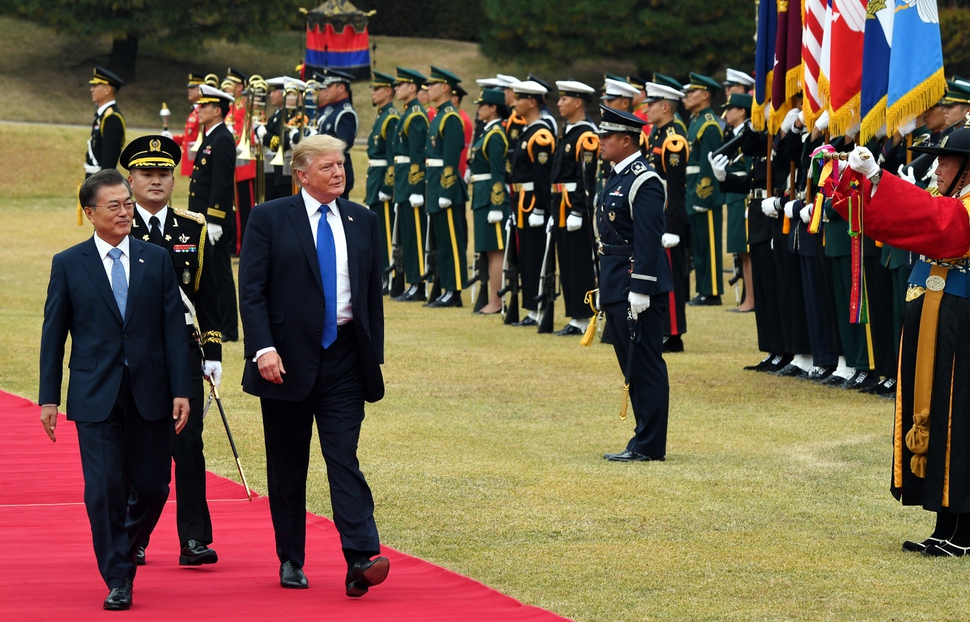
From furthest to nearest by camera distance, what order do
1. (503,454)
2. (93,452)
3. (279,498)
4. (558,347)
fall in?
(558,347) < (503,454) < (279,498) < (93,452)

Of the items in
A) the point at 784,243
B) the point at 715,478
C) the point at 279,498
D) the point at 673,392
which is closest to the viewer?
the point at 279,498

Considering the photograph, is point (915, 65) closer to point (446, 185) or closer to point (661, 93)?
point (661, 93)

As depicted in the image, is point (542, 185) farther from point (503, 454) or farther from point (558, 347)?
point (503, 454)

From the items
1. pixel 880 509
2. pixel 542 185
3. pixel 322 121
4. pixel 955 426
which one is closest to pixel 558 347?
pixel 542 185

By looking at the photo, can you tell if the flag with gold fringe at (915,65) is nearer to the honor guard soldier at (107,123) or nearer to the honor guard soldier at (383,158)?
the honor guard soldier at (383,158)

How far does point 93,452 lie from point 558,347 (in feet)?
26.8

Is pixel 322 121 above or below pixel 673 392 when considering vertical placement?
above

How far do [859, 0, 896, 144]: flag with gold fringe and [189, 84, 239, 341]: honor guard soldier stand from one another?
17.0ft

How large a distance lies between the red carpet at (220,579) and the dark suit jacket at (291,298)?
743 mm

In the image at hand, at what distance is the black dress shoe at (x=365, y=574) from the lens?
5.57m

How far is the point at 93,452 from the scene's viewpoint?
5.54 m

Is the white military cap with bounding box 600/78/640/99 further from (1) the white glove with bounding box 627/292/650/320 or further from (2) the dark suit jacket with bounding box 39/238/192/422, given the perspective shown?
(2) the dark suit jacket with bounding box 39/238/192/422

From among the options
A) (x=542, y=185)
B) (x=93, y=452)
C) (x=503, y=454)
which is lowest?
(x=503, y=454)

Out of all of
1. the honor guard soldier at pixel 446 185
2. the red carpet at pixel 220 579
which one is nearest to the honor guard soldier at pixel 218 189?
the honor guard soldier at pixel 446 185
